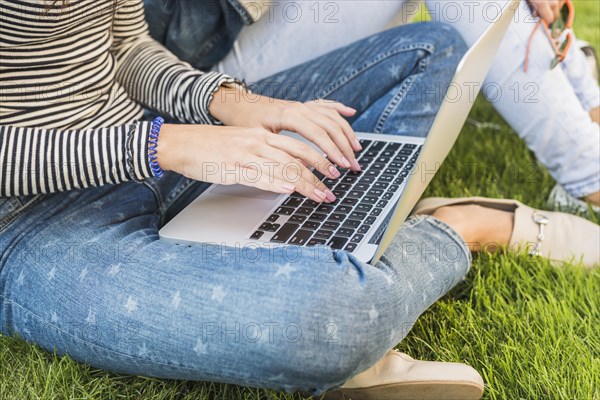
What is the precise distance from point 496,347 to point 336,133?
433mm

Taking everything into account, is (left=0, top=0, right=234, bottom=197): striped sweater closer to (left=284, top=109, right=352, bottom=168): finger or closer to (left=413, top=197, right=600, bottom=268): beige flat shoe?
(left=284, top=109, right=352, bottom=168): finger

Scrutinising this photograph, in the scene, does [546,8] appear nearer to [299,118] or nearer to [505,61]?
[505,61]

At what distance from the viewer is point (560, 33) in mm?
1528

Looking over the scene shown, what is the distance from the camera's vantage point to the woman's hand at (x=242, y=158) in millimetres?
1071

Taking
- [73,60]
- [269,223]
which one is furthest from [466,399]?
[73,60]

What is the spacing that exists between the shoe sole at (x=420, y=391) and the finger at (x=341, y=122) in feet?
1.25

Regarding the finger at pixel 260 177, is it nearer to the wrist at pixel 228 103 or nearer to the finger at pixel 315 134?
the finger at pixel 315 134

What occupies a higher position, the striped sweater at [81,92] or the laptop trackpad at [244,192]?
the striped sweater at [81,92]

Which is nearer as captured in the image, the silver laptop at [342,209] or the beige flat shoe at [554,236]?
the silver laptop at [342,209]

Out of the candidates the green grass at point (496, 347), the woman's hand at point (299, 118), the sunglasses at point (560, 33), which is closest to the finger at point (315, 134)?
the woman's hand at point (299, 118)

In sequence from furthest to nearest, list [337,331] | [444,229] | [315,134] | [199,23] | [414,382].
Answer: [199,23], [444,229], [315,134], [414,382], [337,331]

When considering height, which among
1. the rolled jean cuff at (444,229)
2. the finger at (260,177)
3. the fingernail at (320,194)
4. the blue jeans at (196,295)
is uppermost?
the finger at (260,177)

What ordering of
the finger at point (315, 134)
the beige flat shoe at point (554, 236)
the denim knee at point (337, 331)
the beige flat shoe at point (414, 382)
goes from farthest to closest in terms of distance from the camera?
1. the beige flat shoe at point (554, 236)
2. the finger at point (315, 134)
3. the beige flat shoe at point (414, 382)
4. the denim knee at point (337, 331)

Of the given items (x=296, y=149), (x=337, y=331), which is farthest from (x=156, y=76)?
(x=337, y=331)
